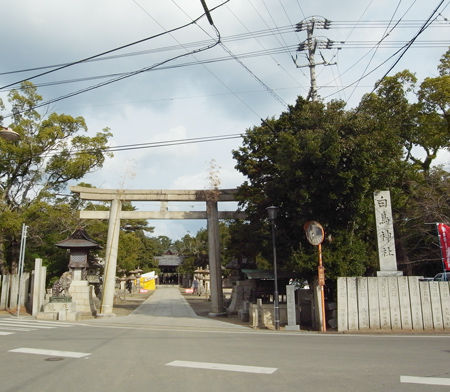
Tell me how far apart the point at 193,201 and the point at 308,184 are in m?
8.32

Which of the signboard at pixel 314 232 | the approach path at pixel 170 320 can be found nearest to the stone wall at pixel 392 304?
the signboard at pixel 314 232

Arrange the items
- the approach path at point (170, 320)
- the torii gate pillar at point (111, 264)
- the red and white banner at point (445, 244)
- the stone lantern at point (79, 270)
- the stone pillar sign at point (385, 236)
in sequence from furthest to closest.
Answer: the stone lantern at point (79, 270) → the torii gate pillar at point (111, 264) → the approach path at point (170, 320) → the red and white banner at point (445, 244) → the stone pillar sign at point (385, 236)

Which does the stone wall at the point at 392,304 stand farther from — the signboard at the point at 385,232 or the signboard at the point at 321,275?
the signboard at the point at 385,232

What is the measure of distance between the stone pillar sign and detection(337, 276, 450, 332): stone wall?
54 cm

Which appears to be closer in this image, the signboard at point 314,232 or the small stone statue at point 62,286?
the signboard at point 314,232

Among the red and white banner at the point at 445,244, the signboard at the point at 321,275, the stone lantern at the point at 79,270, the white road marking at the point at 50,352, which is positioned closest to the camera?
the white road marking at the point at 50,352

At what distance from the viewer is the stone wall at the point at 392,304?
12.2 meters

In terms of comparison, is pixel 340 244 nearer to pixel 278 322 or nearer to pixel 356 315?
pixel 356 315

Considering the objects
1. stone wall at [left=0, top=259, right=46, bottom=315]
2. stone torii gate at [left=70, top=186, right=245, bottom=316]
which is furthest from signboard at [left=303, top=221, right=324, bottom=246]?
stone wall at [left=0, top=259, right=46, bottom=315]

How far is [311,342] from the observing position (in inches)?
369

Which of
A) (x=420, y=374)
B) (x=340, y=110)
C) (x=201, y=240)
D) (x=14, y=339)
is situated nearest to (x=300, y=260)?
(x=340, y=110)

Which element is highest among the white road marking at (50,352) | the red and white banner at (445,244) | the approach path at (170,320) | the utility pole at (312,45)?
the utility pole at (312,45)

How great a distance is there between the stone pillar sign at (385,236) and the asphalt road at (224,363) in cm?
311

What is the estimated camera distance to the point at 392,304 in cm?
1244
